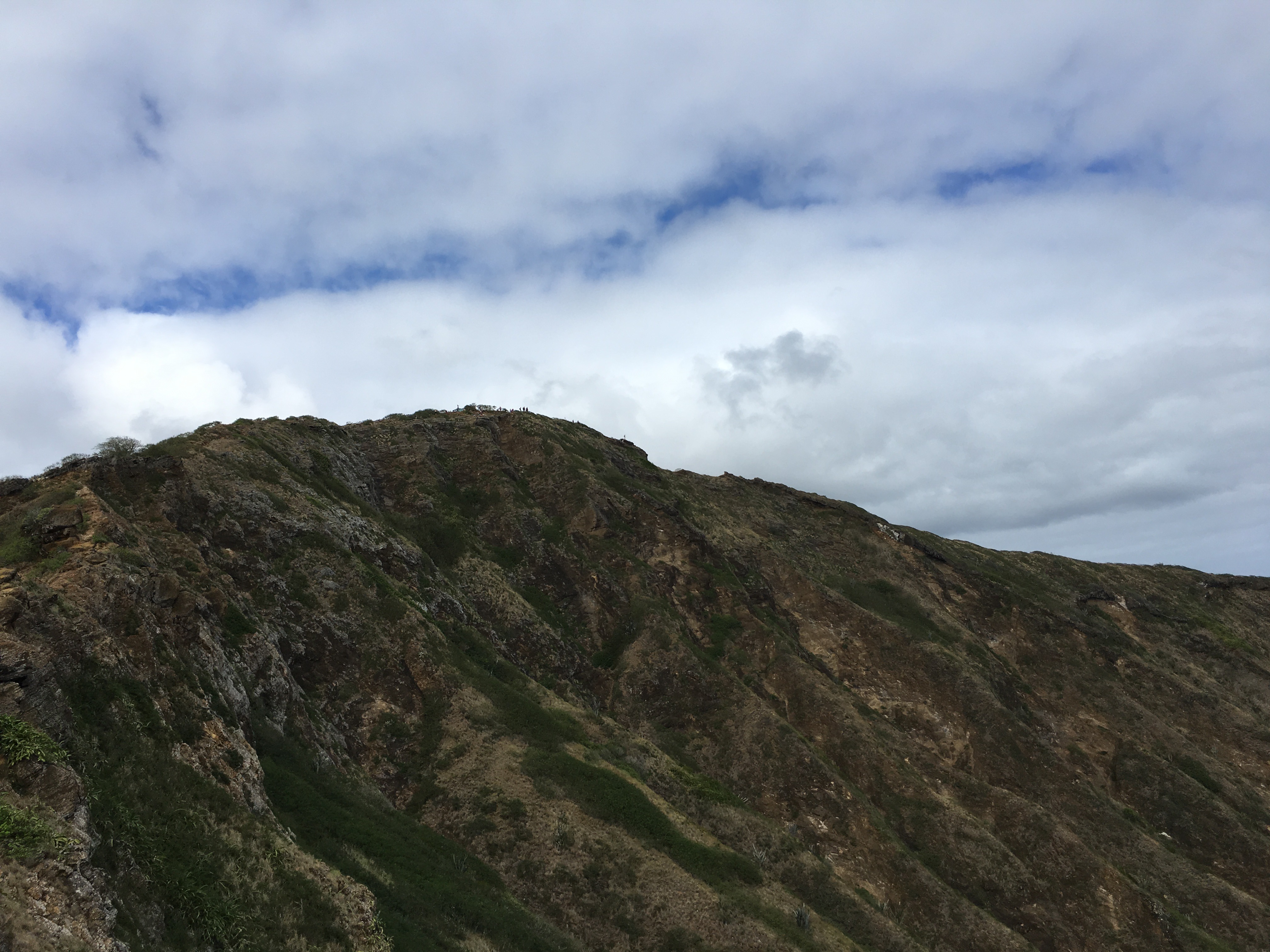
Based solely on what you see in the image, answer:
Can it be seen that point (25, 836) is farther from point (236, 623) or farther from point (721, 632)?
point (721, 632)

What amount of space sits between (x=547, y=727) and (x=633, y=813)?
920 cm

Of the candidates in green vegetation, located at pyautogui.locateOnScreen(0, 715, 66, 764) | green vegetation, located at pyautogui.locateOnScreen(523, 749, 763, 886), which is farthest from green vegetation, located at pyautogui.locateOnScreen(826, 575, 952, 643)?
green vegetation, located at pyautogui.locateOnScreen(0, 715, 66, 764)

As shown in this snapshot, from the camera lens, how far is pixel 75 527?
30625 mm

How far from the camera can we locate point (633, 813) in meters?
40.6

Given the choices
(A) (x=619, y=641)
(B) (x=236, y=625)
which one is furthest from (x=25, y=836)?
(A) (x=619, y=641)

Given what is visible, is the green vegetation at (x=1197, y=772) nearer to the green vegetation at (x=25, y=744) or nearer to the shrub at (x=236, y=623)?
the shrub at (x=236, y=623)

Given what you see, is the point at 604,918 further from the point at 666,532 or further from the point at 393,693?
the point at 666,532

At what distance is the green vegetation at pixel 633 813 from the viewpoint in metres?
38.8

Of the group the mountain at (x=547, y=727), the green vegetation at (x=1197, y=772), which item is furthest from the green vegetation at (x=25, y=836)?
the green vegetation at (x=1197, y=772)

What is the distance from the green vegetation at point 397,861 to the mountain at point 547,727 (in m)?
0.22

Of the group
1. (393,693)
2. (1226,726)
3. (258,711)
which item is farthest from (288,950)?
(1226,726)

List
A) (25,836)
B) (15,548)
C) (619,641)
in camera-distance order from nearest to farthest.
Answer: (25,836), (15,548), (619,641)

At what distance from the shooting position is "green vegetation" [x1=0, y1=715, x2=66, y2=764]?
56.9 feet

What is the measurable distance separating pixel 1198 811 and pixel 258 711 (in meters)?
81.4
